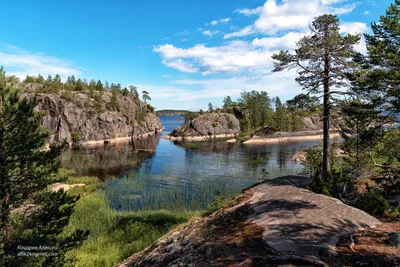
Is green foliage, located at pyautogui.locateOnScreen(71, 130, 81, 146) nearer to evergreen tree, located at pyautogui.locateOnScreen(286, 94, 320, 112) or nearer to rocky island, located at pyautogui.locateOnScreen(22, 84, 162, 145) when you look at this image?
rocky island, located at pyautogui.locateOnScreen(22, 84, 162, 145)

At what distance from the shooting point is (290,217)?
10406mm

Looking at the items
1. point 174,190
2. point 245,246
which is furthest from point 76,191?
point 245,246

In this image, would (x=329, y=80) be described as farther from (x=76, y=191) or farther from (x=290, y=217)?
(x=76, y=191)

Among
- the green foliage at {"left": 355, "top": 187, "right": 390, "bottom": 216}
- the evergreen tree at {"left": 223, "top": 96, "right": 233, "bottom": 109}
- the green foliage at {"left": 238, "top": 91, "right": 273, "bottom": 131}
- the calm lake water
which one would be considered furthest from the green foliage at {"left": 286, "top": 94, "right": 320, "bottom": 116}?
the evergreen tree at {"left": 223, "top": 96, "right": 233, "bottom": 109}


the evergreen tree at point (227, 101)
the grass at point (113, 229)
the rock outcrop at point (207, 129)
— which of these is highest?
the evergreen tree at point (227, 101)

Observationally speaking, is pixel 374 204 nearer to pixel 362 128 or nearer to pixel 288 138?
pixel 362 128

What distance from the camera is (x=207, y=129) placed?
344 ft

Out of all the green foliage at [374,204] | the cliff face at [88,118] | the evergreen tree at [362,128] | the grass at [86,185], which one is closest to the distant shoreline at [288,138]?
the cliff face at [88,118]

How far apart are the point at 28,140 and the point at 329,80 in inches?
664

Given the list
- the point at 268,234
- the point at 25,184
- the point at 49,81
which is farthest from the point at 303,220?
the point at 49,81

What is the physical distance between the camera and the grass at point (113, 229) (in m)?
14.2

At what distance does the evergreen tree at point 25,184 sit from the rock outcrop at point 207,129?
285ft

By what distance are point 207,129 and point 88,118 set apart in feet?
154

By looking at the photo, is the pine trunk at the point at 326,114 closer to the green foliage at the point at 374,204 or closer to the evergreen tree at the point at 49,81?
the green foliage at the point at 374,204
